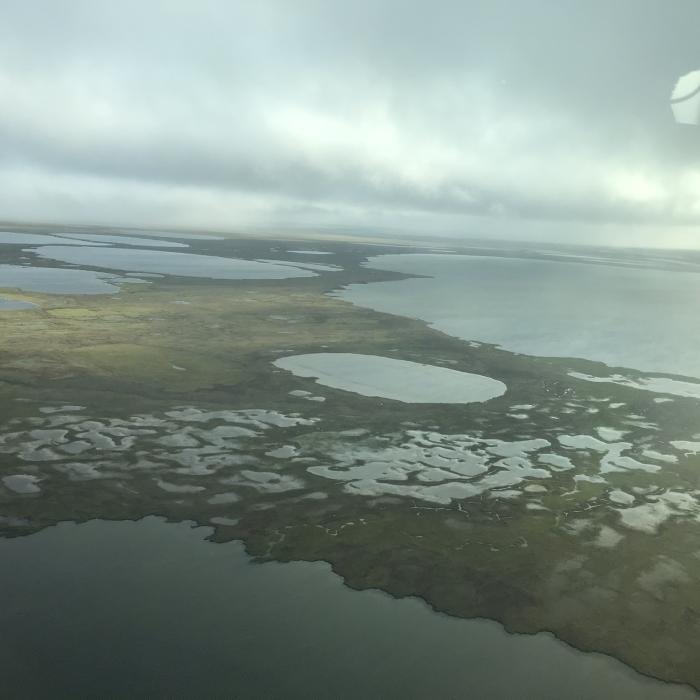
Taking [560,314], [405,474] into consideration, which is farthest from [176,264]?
[405,474]

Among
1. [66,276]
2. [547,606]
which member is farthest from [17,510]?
[66,276]

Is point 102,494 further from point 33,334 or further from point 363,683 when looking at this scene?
point 33,334

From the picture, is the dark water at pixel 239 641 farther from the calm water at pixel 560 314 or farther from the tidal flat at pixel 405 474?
the calm water at pixel 560 314

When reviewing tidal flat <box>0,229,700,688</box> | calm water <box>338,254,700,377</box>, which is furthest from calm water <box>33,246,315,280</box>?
tidal flat <box>0,229,700,688</box>

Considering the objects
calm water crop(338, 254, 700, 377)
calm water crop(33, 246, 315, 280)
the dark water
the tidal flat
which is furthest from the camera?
calm water crop(33, 246, 315, 280)

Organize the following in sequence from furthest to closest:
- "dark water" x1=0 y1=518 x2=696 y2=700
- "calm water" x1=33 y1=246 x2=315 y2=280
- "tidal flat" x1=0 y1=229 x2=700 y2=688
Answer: "calm water" x1=33 y1=246 x2=315 y2=280 → "tidal flat" x1=0 y1=229 x2=700 y2=688 → "dark water" x1=0 y1=518 x2=696 y2=700

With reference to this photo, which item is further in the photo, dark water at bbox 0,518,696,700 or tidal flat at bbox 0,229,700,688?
tidal flat at bbox 0,229,700,688

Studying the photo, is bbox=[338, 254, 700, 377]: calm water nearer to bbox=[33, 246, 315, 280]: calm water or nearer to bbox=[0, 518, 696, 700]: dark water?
bbox=[33, 246, 315, 280]: calm water
